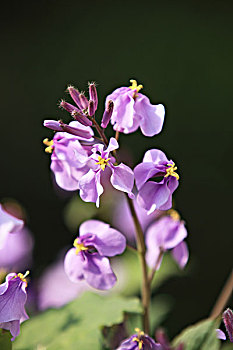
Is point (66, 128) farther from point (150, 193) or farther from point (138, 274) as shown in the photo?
point (138, 274)

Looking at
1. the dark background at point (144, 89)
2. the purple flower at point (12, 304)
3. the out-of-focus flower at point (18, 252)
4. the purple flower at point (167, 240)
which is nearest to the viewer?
the purple flower at point (12, 304)

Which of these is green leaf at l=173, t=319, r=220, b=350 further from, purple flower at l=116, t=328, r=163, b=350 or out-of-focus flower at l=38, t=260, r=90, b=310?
out-of-focus flower at l=38, t=260, r=90, b=310

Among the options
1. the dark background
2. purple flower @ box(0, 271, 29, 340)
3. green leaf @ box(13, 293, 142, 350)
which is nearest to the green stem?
green leaf @ box(13, 293, 142, 350)

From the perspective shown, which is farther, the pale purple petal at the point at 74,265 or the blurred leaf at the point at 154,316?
the blurred leaf at the point at 154,316

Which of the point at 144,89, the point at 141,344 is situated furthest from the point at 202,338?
the point at 144,89

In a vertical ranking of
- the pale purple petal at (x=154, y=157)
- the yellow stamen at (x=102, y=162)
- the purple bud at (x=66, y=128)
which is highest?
the purple bud at (x=66, y=128)

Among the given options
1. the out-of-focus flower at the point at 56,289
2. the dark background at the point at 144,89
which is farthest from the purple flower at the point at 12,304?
the dark background at the point at 144,89

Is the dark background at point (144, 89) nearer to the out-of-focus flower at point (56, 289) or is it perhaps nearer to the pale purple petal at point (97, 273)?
the out-of-focus flower at point (56, 289)
